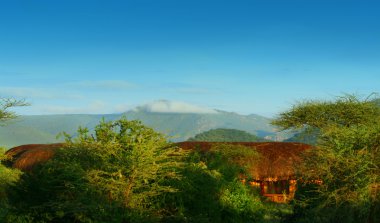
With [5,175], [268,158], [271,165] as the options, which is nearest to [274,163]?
[271,165]

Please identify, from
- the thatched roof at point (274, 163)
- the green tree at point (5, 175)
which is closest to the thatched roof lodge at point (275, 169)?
the thatched roof at point (274, 163)

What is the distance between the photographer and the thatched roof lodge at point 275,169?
113 feet

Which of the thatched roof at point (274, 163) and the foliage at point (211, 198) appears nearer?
the foliage at point (211, 198)

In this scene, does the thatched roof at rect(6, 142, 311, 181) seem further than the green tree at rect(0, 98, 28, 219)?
Yes

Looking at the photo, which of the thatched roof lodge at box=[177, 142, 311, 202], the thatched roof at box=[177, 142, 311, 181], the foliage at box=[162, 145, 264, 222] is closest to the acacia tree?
the foliage at box=[162, 145, 264, 222]

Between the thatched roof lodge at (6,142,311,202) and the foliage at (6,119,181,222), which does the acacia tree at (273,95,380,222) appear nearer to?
the foliage at (6,119,181,222)

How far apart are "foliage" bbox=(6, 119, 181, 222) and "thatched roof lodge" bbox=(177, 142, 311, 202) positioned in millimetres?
20882

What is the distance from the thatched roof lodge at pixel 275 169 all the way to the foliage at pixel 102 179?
822 inches

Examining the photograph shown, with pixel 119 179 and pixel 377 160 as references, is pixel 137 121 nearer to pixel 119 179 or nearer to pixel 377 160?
pixel 119 179

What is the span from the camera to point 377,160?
36.4 ft

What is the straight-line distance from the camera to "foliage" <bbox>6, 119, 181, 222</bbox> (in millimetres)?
10993

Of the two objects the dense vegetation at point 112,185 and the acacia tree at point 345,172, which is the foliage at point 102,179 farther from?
the acacia tree at point 345,172

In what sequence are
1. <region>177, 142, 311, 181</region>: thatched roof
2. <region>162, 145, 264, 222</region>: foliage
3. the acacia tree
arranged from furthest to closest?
<region>177, 142, 311, 181</region>: thatched roof, <region>162, 145, 264, 222</region>: foliage, the acacia tree

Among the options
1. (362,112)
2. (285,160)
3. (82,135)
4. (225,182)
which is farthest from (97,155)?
(362,112)
